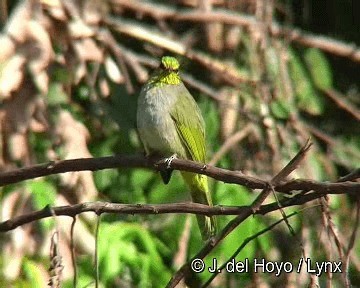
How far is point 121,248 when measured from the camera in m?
4.98

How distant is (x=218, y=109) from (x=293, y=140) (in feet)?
1.79

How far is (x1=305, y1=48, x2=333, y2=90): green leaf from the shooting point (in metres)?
6.45

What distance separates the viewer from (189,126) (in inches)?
189

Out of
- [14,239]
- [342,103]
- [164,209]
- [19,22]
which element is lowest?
[164,209]

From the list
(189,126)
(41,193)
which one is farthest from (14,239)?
(189,126)

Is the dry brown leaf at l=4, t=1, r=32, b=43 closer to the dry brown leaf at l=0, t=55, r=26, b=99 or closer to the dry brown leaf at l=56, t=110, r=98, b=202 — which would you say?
the dry brown leaf at l=0, t=55, r=26, b=99

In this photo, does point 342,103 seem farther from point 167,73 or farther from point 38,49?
point 38,49

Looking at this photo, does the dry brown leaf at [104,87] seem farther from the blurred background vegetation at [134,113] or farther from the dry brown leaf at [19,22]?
the dry brown leaf at [19,22]

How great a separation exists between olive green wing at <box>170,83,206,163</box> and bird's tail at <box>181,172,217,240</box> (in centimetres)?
13

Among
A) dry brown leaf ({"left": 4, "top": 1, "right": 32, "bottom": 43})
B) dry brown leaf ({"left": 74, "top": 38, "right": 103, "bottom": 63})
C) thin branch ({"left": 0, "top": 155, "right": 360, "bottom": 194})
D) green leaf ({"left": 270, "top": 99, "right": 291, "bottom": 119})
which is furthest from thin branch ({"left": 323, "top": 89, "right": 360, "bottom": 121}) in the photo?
thin branch ({"left": 0, "top": 155, "right": 360, "bottom": 194})

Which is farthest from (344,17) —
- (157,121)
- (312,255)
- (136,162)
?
(136,162)

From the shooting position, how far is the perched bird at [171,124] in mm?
4605

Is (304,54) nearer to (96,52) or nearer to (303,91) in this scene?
(303,91)

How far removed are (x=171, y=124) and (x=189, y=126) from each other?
11cm
